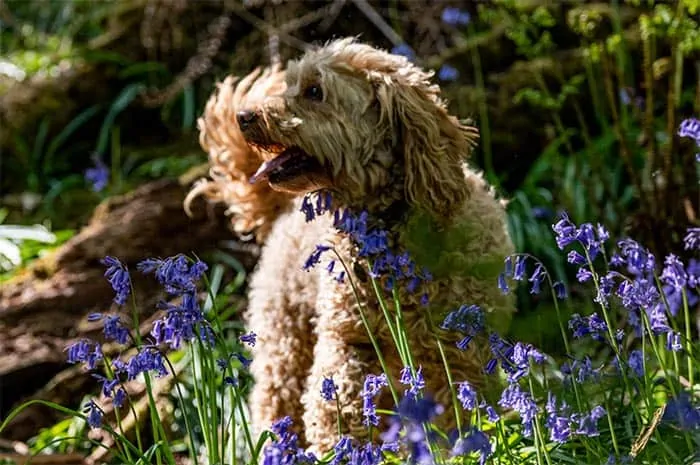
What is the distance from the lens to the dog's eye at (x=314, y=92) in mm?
3883

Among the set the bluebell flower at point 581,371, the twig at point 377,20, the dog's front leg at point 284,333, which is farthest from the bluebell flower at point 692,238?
the twig at point 377,20

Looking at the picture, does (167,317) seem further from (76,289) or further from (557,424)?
(76,289)

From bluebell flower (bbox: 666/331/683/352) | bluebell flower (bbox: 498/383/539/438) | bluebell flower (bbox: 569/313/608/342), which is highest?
bluebell flower (bbox: 569/313/608/342)

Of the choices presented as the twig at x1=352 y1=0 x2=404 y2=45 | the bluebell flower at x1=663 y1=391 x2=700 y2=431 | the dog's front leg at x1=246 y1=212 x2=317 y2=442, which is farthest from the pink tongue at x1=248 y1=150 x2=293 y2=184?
the twig at x1=352 y1=0 x2=404 y2=45

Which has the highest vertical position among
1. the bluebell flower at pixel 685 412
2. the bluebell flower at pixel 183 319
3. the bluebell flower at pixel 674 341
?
the bluebell flower at pixel 183 319

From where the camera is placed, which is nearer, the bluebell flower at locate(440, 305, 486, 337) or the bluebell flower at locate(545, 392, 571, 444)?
the bluebell flower at locate(545, 392, 571, 444)

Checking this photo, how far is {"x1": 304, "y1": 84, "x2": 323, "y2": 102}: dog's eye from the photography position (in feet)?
12.7

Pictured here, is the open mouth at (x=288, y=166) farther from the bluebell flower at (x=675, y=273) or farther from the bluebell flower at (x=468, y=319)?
the bluebell flower at (x=675, y=273)

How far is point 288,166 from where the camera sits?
3807 mm

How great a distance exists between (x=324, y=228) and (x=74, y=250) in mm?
2482

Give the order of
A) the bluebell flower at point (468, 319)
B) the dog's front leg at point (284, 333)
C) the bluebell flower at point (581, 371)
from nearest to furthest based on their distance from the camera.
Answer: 1. the bluebell flower at point (468, 319)
2. the bluebell flower at point (581, 371)
3. the dog's front leg at point (284, 333)

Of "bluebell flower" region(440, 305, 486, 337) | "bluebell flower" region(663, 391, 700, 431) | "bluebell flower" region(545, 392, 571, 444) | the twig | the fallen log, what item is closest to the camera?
"bluebell flower" region(663, 391, 700, 431)

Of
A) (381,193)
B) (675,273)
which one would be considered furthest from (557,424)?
(381,193)

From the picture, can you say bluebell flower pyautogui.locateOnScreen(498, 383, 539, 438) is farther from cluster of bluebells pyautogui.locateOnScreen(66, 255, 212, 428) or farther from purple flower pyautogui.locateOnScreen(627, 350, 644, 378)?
cluster of bluebells pyautogui.locateOnScreen(66, 255, 212, 428)
